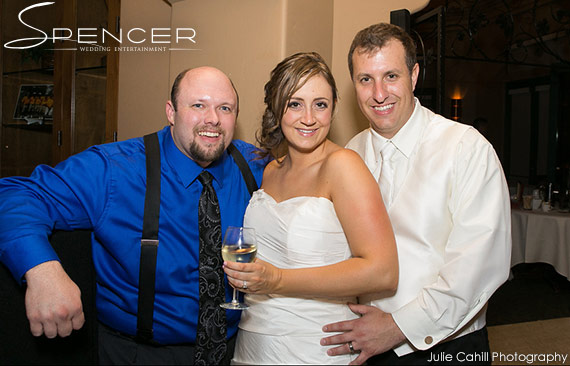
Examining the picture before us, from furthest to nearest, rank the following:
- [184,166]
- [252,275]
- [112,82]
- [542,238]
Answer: [542,238] < [112,82] < [184,166] < [252,275]

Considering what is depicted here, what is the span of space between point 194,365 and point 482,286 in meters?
1.21

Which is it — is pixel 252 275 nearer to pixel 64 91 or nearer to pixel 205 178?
pixel 205 178

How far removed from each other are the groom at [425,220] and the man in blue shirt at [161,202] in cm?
65

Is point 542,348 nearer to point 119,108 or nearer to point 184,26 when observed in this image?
point 184,26

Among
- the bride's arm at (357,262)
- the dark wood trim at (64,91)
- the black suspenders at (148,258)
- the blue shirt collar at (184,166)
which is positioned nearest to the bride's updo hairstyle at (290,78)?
the blue shirt collar at (184,166)

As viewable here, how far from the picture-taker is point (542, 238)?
4.93 metres

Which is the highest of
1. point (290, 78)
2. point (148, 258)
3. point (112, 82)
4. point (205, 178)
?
point (112, 82)

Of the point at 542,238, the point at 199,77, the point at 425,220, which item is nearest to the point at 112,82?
the point at 199,77

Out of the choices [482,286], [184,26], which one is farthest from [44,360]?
[184,26]

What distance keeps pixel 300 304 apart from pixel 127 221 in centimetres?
83

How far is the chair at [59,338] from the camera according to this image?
1579 mm

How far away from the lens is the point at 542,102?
1009cm

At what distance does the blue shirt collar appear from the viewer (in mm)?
1986

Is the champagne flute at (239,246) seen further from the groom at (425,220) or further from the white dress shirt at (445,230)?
the white dress shirt at (445,230)
